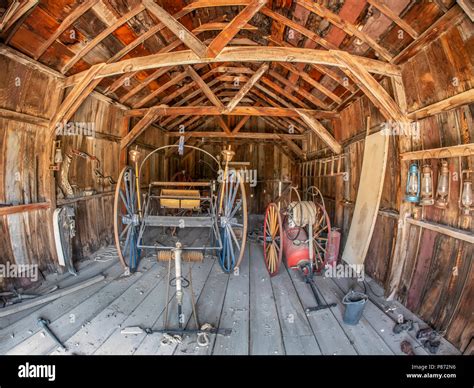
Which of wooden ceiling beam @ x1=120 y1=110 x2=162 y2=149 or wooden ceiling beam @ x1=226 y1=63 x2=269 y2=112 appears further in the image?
wooden ceiling beam @ x1=120 y1=110 x2=162 y2=149

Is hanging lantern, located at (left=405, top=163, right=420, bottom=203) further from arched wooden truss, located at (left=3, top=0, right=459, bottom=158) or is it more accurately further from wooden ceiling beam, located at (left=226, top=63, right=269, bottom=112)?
wooden ceiling beam, located at (left=226, top=63, right=269, bottom=112)

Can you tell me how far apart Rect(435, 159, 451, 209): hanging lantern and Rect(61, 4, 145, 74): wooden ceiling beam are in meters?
3.27

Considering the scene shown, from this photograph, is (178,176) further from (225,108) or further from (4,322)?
(4,322)

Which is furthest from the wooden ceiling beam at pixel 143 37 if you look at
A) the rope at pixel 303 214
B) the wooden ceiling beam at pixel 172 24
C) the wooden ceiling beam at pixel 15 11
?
the rope at pixel 303 214

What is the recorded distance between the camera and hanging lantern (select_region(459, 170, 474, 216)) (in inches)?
78.3

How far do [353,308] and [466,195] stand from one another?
1325 mm

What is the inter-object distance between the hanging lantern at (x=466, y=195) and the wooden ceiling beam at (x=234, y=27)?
2276mm

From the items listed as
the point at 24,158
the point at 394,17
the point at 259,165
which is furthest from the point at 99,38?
the point at 259,165

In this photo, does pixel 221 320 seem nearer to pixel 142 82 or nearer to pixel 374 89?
pixel 374 89

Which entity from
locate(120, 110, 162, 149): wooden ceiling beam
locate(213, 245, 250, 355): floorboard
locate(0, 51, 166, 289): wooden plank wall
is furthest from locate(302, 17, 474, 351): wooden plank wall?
locate(0, 51, 166, 289): wooden plank wall

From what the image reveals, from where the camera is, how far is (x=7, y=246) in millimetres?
2885
